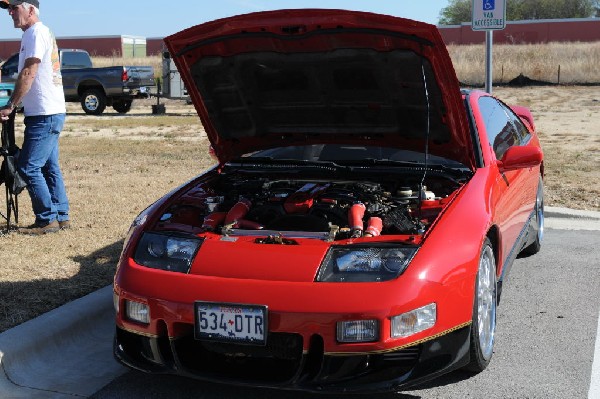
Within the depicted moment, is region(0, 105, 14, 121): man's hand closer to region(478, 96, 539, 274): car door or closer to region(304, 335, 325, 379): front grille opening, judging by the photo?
region(478, 96, 539, 274): car door

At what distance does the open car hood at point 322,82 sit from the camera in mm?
4312

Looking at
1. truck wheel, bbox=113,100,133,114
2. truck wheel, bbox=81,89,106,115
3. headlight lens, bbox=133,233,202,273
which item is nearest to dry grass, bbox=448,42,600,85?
truck wheel, bbox=113,100,133,114

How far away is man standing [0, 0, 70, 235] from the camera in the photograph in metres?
6.46

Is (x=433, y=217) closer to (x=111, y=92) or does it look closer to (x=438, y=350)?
(x=438, y=350)

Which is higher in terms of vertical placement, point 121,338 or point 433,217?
point 433,217

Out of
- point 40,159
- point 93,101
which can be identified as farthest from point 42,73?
point 93,101

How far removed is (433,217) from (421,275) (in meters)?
0.73

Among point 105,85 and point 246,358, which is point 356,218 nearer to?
point 246,358

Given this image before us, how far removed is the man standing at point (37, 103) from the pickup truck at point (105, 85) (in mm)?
15489

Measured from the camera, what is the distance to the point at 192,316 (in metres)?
3.57

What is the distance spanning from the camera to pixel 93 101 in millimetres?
22359

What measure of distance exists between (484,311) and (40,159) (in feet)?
13.2

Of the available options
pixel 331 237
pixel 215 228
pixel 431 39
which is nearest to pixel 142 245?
pixel 215 228

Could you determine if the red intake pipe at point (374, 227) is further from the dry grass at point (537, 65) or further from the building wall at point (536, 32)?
the building wall at point (536, 32)
